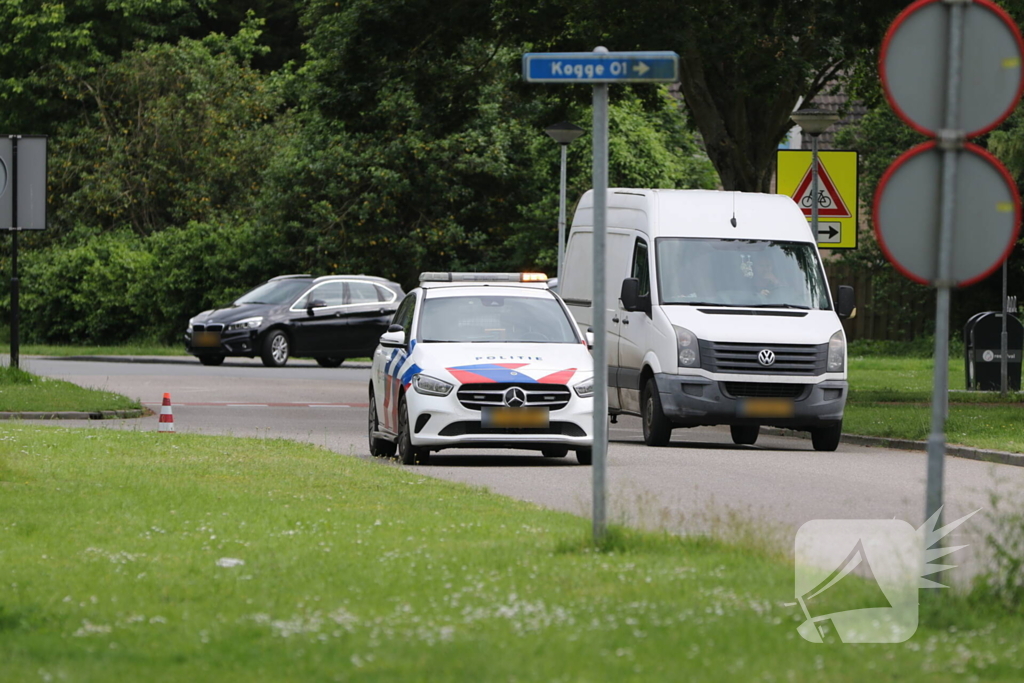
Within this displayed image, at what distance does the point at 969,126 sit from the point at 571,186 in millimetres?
35562

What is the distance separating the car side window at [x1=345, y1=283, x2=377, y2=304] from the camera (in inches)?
1359

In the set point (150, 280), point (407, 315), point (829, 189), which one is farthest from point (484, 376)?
point (150, 280)

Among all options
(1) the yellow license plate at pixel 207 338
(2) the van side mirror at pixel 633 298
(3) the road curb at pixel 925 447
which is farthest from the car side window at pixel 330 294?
(2) the van side mirror at pixel 633 298

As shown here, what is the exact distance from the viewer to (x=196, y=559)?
27.6 ft

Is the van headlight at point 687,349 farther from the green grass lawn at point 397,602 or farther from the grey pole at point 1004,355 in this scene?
the grey pole at point 1004,355

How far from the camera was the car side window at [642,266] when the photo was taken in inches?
707

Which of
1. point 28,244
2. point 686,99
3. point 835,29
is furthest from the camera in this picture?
point 28,244

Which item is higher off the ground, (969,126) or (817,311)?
(969,126)

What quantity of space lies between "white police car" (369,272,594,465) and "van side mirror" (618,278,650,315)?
4.47 feet

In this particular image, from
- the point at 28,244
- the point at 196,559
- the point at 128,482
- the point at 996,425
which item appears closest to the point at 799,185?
the point at 996,425

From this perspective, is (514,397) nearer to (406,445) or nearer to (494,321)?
(406,445)

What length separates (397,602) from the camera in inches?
278

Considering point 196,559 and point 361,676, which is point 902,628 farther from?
point 196,559

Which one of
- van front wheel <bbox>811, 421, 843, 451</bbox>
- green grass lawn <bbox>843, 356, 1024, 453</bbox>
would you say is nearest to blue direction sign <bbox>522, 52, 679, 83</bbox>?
green grass lawn <bbox>843, 356, 1024, 453</bbox>
